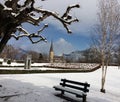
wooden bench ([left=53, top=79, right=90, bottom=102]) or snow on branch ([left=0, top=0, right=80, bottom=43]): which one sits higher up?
snow on branch ([left=0, top=0, right=80, bottom=43])

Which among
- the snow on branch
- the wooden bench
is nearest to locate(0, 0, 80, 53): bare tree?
the snow on branch

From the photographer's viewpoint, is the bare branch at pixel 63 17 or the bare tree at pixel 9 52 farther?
the bare tree at pixel 9 52

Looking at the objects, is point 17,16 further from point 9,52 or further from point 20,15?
point 9,52

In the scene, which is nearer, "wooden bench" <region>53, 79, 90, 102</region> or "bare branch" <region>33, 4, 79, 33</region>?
"bare branch" <region>33, 4, 79, 33</region>

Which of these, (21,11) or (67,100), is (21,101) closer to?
(67,100)

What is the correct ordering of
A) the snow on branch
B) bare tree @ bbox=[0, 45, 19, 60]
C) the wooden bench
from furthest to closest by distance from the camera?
bare tree @ bbox=[0, 45, 19, 60]
the wooden bench
the snow on branch

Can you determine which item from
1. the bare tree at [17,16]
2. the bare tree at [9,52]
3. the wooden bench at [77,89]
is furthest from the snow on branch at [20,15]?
the bare tree at [9,52]

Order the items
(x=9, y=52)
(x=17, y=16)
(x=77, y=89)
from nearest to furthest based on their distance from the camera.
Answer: (x=17, y=16), (x=77, y=89), (x=9, y=52)

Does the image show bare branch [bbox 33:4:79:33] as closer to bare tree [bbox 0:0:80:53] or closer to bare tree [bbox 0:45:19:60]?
bare tree [bbox 0:0:80:53]

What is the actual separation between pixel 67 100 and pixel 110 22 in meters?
9.22

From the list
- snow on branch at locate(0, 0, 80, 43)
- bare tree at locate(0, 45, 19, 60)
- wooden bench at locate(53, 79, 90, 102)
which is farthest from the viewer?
bare tree at locate(0, 45, 19, 60)

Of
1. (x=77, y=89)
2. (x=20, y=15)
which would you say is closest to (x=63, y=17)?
(x=20, y=15)

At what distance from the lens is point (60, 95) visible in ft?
48.7

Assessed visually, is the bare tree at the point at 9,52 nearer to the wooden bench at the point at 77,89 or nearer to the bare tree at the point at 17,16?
the wooden bench at the point at 77,89
